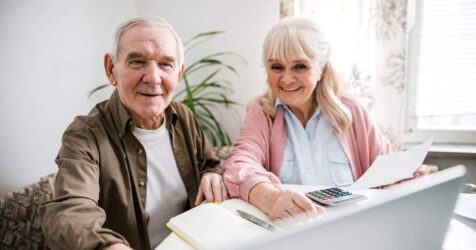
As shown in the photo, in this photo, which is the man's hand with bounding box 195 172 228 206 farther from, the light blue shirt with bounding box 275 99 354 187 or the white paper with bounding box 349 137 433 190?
the white paper with bounding box 349 137 433 190

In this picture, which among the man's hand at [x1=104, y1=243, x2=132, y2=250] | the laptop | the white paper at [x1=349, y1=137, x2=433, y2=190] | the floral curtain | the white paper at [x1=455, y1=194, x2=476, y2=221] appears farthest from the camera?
the floral curtain

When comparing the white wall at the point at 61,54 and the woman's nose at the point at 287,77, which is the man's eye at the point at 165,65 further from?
the white wall at the point at 61,54

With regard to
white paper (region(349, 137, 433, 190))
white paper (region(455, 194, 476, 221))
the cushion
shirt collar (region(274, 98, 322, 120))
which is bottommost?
the cushion

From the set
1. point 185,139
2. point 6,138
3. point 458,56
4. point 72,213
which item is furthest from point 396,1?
point 6,138

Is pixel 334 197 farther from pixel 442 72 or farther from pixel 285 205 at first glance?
pixel 442 72

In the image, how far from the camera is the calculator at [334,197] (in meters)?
0.90

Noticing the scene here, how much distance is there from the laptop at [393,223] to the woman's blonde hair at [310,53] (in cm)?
100

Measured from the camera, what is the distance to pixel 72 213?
2.65ft

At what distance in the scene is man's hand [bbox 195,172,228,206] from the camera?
1.14 m

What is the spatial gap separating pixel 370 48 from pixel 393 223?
5.46 feet

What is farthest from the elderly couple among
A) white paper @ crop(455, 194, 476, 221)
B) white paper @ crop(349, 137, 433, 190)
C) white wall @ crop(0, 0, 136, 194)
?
white wall @ crop(0, 0, 136, 194)

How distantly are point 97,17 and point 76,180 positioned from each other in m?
1.35

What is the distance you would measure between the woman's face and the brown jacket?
424mm

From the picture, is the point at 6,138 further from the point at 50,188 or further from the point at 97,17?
the point at 97,17
